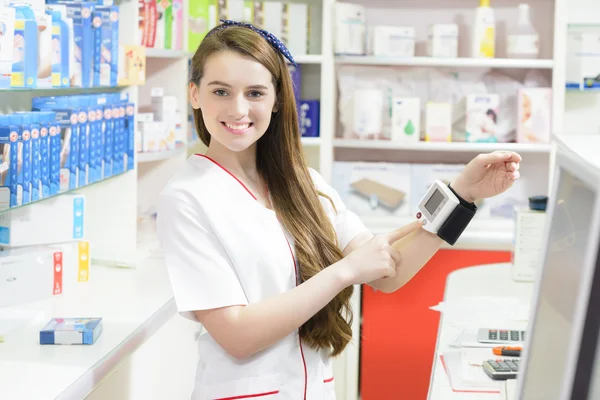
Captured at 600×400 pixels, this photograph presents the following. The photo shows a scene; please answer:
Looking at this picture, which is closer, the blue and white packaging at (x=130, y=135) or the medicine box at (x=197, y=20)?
the blue and white packaging at (x=130, y=135)

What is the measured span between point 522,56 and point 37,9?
233 cm

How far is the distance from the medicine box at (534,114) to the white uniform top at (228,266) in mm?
2492

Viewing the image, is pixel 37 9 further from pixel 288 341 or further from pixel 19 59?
pixel 288 341

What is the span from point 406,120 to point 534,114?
1.93ft

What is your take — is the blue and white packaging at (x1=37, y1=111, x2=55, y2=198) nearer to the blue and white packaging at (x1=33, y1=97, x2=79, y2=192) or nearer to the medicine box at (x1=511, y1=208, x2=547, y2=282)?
the blue and white packaging at (x1=33, y1=97, x2=79, y2=192)

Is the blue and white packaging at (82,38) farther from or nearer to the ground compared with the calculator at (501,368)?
farther from the ground

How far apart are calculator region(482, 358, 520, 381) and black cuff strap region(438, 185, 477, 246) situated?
1.30 ft

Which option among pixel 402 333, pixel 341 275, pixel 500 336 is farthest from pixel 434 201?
pixel 402 333

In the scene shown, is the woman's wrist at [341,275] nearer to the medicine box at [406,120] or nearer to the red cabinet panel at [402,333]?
the red cabinet panel at [402,333]

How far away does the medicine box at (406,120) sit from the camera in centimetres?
385

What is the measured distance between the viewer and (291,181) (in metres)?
1.68

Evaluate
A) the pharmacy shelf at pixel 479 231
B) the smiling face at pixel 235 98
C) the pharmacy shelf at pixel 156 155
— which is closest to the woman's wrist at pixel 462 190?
the smiling face at pixel 235 98

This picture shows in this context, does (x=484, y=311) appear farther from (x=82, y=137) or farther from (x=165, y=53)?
(x=165, y=53)

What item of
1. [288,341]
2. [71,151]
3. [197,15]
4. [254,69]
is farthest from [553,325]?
[197,15]
